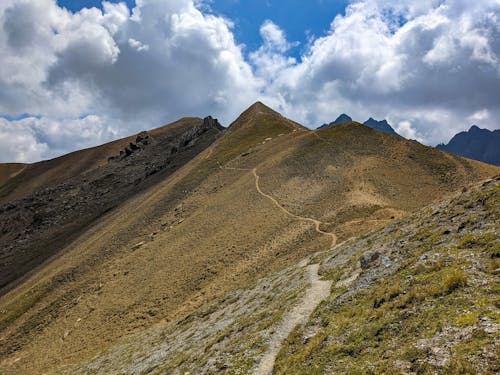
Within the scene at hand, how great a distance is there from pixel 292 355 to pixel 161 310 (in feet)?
76.6

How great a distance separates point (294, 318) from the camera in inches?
667

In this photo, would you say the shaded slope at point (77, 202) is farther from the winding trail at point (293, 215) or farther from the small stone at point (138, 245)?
the winding trail at point (293, 215)

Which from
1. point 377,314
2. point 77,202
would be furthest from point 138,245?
point 77,202

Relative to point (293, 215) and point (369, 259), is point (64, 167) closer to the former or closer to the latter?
point (293, 215)

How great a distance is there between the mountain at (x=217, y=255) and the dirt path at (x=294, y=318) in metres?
0.13

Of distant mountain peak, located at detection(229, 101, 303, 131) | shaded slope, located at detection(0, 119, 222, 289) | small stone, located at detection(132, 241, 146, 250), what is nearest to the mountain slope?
small stone, located at detection(132, 241, 146, 250)

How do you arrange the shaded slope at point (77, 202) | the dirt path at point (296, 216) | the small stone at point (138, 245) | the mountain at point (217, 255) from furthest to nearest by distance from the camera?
the shaded slope at point (77, 202) < the small stone at point (138, 245) < the dirt path at point (296, 216) < the mountain at point (217, 255)

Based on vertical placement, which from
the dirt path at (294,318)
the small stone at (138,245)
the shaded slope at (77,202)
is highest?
the shaded slope at (77,202)

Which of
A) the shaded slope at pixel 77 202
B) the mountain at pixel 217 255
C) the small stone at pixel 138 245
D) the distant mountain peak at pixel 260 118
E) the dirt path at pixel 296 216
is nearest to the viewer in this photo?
the mountain at pixel 217 255

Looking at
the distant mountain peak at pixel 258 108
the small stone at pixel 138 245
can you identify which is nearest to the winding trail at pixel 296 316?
the small stone at pixel 138 245

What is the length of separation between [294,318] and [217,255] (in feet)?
74.7

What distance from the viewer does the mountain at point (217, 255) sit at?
23.2 m

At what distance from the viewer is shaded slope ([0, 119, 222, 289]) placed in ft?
236

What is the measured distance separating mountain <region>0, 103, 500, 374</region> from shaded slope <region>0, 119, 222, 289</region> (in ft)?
35.1
